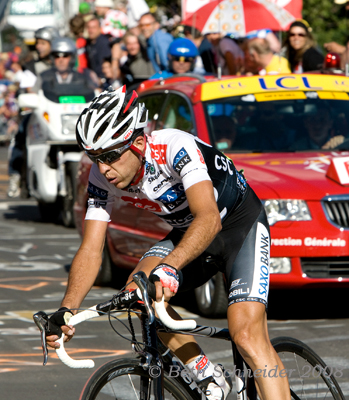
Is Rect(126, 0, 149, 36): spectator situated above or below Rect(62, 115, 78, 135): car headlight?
above

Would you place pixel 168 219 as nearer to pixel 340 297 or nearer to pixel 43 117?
pixel 340 297

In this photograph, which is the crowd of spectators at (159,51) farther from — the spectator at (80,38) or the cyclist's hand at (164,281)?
the cyclist's hand at (164,281)

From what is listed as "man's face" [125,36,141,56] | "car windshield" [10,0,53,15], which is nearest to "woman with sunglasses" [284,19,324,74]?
"man's face" [125,36,141,56]

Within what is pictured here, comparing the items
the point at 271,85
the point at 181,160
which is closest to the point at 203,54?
the point at 271,85

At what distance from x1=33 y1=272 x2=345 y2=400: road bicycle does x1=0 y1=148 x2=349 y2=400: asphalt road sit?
1.12 meters

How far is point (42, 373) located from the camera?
18.2 ft

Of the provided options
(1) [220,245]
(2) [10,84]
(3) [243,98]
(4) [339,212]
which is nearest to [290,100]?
(3) [243,98]

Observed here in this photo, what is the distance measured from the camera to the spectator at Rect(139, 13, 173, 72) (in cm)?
1304

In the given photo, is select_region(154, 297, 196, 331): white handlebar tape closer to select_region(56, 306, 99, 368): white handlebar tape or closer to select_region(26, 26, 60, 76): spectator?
select_region(56, 306, 99, 368): white handlebar tape

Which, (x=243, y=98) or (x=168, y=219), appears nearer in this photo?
(x=168, y=219)

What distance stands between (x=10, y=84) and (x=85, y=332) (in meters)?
24.5

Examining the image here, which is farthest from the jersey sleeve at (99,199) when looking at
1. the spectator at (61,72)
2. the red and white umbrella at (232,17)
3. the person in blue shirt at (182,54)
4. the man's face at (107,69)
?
the man's face at (107,69)

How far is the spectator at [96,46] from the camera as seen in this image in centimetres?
1571

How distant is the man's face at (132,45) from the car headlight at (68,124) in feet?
7.54
